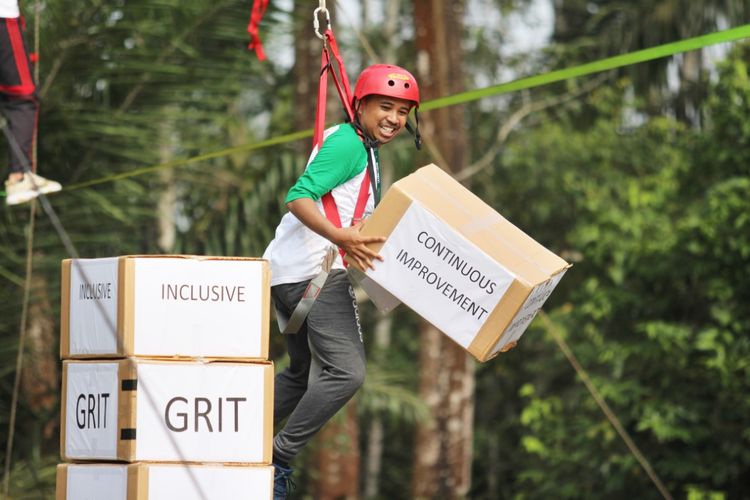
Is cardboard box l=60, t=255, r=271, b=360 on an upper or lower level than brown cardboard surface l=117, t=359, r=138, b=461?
upper

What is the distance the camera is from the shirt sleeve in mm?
4895

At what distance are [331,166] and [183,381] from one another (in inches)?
32.5

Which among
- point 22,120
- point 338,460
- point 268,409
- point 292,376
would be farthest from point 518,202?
point 268,409

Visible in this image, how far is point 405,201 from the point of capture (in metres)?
4.88

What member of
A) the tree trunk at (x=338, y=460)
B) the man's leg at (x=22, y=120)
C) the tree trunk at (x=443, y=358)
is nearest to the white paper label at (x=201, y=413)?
the man's leg at (x=22, y=120)

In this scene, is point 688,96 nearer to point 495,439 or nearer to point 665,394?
point 495,439

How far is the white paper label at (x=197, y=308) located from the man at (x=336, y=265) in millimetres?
341

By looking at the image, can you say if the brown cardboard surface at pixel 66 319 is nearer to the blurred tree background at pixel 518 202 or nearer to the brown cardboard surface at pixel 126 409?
the brown cardboard surface at pixel 126 409

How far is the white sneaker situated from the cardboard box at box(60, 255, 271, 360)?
1.55m

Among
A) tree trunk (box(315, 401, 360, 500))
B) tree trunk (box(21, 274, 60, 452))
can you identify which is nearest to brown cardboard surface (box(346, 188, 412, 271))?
tree trunk (box(21, 274, 60, 452))

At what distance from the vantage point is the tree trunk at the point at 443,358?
14.4 metres

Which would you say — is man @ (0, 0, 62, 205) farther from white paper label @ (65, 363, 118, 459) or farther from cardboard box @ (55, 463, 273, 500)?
cardboard box @ (55, 463, 273, 500)

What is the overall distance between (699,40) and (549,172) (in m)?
13.8

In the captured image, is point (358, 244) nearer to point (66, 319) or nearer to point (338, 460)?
point (66, 319)
